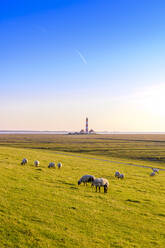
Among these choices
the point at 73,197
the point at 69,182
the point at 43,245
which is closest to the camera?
the point at 43,245

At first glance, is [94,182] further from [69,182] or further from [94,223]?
[94,223]

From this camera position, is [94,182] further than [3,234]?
Yes

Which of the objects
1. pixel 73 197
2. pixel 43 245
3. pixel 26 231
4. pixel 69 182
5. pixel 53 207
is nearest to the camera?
pixel 43 245

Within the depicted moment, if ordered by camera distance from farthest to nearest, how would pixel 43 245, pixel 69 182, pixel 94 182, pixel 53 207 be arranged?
pixel 69 182, pixel 94 182, pixel 53 207, pixel 43 245

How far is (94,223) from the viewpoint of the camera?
1300 centimetres

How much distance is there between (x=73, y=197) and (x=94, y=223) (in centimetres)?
451

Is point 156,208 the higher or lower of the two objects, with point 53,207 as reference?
lower

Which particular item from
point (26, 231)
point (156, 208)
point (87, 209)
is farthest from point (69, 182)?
point (26, 231)

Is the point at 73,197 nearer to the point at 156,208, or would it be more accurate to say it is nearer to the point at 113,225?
the point at 113,225

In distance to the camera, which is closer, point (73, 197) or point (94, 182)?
point (73, 197)

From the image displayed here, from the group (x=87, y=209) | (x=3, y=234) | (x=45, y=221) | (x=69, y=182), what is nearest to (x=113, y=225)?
(x=87, y=209)

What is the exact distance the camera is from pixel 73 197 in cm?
1720

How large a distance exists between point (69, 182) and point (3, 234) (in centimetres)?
1239

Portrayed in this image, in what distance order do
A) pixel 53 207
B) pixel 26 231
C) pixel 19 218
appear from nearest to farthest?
pixel 26 231 < pixel 19 218 < pixel 53 207
